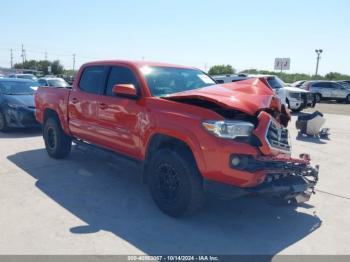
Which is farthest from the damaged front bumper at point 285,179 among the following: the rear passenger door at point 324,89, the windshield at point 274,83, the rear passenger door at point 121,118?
the rear passenger door at point 324,89

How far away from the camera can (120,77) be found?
558 cm

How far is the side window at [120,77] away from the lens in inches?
208

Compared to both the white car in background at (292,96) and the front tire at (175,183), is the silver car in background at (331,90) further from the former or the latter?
the front tire at (175,183)

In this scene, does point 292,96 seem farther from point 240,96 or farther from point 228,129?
point 228,129

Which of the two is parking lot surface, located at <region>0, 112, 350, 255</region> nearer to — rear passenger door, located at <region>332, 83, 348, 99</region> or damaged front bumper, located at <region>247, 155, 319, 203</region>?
damaged front bumper, located at <region>247, 155, 319, 203</region>

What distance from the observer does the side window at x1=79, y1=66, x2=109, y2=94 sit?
19.5ft

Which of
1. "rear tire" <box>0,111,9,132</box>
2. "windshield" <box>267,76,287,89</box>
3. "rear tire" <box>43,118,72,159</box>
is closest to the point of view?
"rear tire" <box>43,118,72,159</box>

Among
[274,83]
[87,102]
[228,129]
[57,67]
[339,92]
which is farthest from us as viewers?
[57,67]

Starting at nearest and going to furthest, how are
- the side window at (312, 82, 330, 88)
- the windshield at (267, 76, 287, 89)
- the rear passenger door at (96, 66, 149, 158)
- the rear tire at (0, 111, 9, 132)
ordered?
the rear passenger door at (96, 66, 149, 158)
the rear tire at (0, 111, 9, 132)
the windshield at (267, 76, 287, 89)
the side window at (312, 82, 330, 88)

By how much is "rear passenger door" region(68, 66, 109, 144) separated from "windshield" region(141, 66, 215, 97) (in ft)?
3.22

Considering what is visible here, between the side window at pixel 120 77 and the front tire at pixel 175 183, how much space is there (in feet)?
3.95

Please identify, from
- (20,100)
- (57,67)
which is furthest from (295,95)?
(57,67)

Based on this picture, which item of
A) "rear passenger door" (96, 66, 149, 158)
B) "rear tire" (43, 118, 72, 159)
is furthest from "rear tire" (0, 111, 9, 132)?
"rear passenger door" (96, 66, 149, 158)

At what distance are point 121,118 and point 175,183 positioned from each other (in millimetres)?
1406
